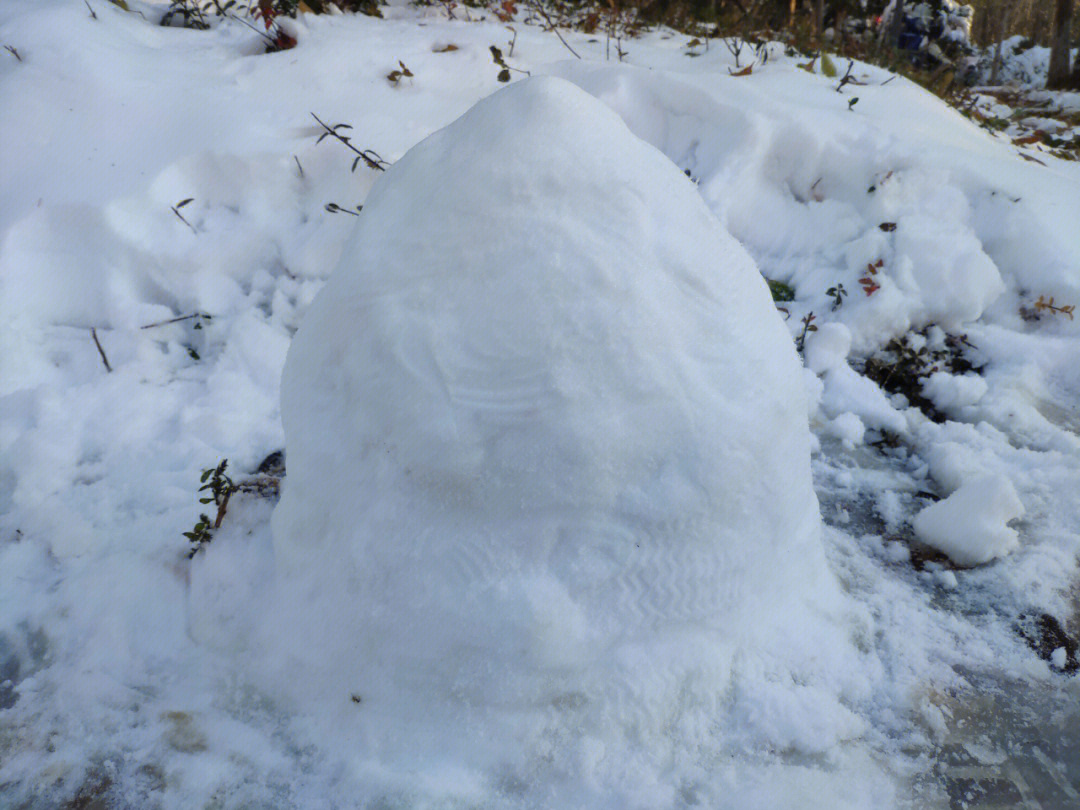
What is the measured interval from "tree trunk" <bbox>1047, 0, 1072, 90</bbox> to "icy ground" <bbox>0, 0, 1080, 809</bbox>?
357 inches

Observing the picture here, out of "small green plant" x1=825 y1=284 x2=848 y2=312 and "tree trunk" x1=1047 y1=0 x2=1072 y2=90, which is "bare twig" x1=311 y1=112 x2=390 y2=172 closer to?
"small green plant" x1=825 y1=284 x2=848 y2=312

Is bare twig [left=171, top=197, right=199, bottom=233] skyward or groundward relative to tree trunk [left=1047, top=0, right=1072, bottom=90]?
groundward

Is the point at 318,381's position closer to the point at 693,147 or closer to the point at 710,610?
the point at 710,610

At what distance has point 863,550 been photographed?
1968 millimetres

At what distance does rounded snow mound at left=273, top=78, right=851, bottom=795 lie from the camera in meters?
1.30

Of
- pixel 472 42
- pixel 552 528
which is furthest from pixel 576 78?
pixel 552 528

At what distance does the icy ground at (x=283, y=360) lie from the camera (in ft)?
4.73

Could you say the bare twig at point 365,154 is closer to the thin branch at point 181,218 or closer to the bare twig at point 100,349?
→ the thin branch at point 181,218

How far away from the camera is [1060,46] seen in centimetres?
1097

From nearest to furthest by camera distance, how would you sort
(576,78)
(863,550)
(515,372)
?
(515,372) < (863,550) < (576,78)

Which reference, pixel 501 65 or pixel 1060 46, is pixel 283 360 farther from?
pixel 1060 46

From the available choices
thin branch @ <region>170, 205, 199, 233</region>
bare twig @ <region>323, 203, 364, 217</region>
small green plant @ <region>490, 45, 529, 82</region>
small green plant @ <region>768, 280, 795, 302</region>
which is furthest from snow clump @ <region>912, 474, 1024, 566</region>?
small green plant @ <region>490, 45, 529, 82</region>

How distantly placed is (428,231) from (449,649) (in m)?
0.85

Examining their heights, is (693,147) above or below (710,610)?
above
